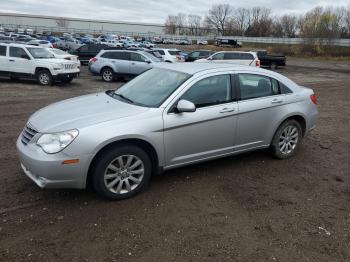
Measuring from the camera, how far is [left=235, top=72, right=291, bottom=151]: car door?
5.05 m

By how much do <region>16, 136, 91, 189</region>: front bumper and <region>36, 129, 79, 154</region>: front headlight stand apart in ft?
0.17

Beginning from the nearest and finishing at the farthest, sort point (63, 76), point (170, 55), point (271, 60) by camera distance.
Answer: point (63, 76), point (170, 55), point (271, 60)

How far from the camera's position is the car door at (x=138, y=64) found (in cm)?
1750

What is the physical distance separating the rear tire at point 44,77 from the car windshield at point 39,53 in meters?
0.83

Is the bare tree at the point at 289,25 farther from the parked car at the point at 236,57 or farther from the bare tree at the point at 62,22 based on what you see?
the parked car at the point at 236,57

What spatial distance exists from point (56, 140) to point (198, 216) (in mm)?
1778

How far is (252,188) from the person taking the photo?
470cm

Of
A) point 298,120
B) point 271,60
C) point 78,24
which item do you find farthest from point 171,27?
point 298,120

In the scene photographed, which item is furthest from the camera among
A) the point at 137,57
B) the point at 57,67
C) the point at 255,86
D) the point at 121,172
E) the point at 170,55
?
the point at 170,55

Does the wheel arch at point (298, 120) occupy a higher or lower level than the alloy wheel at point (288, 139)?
higher

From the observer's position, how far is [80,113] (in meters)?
4.29

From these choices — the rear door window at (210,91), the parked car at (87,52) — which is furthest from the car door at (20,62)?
the rear door window at (210,91)

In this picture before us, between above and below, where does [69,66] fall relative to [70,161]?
above

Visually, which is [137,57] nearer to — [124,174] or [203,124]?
[203,124]
